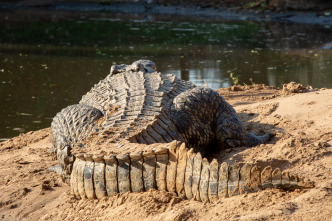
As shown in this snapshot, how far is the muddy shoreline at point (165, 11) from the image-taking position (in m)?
19.8

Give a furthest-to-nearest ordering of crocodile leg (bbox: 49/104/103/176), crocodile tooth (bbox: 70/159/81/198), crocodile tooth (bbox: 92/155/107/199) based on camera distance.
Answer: crocodile leg (bbox: 49/104/103/176) → crocodile tooth (bbox: 70/159/81/198) → crocodile tooth (bbox: 92/155/107/199)

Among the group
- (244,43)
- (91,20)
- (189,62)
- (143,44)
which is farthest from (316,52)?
(91,20)

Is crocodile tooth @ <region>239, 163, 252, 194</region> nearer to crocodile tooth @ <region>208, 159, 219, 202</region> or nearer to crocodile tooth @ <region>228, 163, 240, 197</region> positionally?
crocodile tooth @ <region>228, 163, 240, 197</region>

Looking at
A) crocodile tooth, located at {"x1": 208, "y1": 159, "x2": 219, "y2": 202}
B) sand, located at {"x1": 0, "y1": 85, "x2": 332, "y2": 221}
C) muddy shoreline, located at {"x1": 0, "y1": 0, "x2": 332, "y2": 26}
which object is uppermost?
muddy shoreline, located at {"x1": 0, "y1": 0, "x2": 332, "y2": 26}

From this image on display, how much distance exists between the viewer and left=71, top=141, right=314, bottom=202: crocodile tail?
246 cm

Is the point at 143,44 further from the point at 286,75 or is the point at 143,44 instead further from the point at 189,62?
the point at 286,75

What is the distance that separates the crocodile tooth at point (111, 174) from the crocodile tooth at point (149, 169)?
0.20 meters

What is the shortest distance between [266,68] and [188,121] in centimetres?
637

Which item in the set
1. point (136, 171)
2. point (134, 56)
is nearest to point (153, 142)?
point (136, 171)

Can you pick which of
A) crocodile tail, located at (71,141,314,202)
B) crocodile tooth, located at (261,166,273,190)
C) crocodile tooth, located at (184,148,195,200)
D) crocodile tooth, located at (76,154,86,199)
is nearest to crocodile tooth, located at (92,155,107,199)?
crocodile tail, located at (71,141,314,202)

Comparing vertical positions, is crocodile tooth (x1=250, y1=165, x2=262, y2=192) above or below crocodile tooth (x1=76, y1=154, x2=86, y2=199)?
above

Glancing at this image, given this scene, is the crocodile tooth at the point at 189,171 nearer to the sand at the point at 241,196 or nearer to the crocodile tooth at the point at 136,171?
the sand at the point at 241,196

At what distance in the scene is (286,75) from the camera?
8.97 metres

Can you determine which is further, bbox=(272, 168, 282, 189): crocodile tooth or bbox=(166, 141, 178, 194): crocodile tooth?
bbox=(166, 141, 178, 194): crocodile tooth
